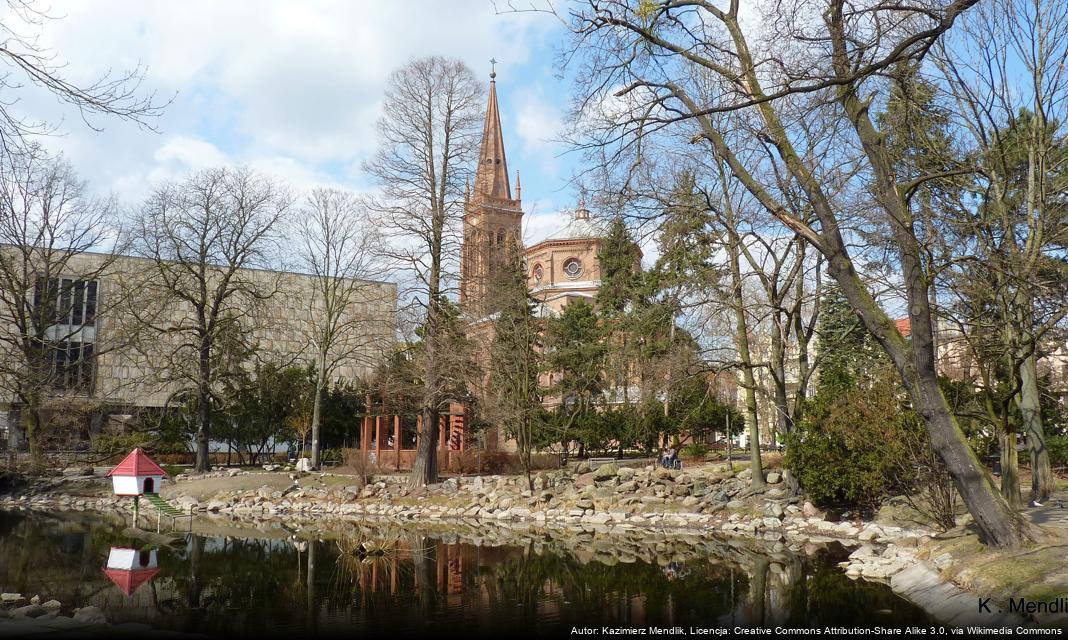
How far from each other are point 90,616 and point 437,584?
14.7 feet

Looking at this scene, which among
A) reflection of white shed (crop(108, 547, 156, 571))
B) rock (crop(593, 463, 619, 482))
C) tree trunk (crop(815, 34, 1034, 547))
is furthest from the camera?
rock (crop(593, 463, 619, 482))

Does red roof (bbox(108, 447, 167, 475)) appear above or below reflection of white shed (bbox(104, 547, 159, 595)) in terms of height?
above

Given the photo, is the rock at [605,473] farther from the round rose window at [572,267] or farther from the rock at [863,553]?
the round rose window at [572,267]

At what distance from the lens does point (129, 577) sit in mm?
12391

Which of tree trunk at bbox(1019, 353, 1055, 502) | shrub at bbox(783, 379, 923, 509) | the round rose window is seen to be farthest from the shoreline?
the round rose window

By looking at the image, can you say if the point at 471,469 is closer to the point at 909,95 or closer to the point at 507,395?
the point at 507,395

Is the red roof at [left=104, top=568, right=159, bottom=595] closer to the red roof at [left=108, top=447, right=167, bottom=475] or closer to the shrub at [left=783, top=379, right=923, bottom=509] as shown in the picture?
the red roof at [left=108, top=447, right=167, bottom=475]

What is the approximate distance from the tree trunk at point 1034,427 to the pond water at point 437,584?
482 centimetres

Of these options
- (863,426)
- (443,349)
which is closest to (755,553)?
(863,426)

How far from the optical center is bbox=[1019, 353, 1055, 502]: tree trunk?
14.6 m

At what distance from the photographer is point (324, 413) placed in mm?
35500

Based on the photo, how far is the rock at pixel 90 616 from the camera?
8.87m

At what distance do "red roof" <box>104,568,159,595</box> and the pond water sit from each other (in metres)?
0.03

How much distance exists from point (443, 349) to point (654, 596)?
13.4 m
